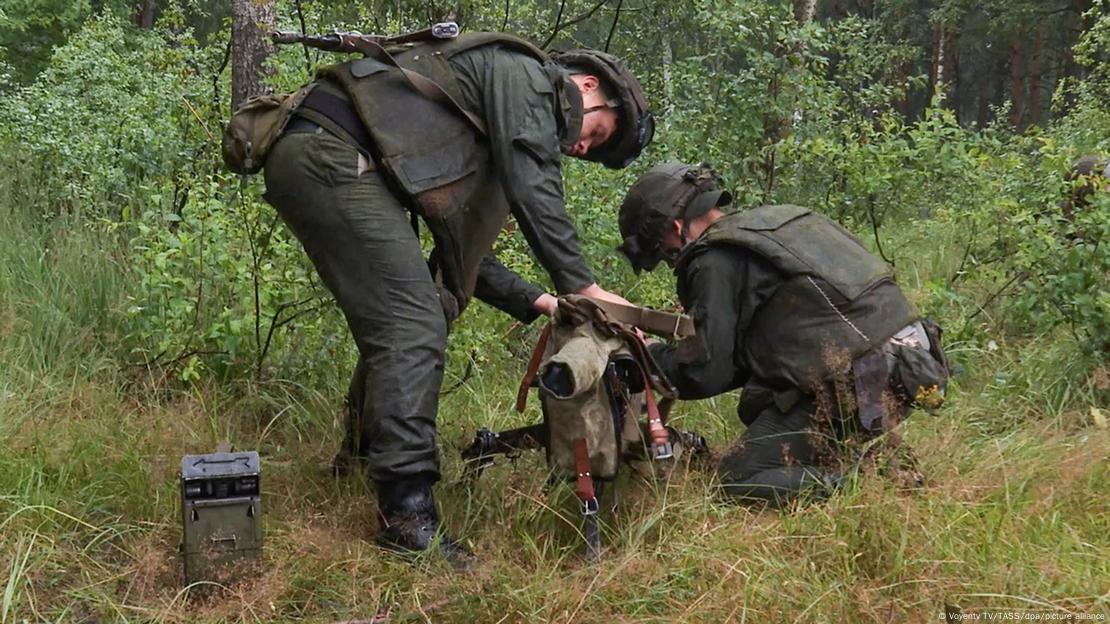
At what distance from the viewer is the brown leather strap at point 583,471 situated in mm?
3238

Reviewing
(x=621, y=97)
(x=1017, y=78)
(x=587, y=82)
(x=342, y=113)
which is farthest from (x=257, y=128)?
(x=1017, y=78)

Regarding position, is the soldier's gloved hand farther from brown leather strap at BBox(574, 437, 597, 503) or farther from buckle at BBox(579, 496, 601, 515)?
buckle at BBox(579, 496, 601, 515)

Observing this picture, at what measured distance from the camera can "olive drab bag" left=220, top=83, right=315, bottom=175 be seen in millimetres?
3502

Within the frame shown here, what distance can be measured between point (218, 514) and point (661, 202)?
6.20 feet

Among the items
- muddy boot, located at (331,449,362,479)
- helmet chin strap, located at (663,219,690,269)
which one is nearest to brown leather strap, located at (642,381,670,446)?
helmet chin strap, located at (663,219,690,269)

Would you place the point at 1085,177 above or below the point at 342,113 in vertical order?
below

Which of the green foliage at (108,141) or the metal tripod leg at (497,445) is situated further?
the green foliage at (108,141)

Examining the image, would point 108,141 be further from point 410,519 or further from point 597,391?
point 597,391

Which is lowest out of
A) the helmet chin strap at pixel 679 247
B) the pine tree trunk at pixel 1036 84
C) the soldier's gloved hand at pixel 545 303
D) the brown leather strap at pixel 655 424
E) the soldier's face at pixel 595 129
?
the pine tree trunk at pixel 1036 84

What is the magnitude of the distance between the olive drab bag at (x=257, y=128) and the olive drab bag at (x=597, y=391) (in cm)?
110

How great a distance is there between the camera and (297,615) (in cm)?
303

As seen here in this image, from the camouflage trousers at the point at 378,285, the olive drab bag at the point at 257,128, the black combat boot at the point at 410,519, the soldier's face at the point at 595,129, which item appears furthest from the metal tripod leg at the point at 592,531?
the olive drab bag at the point at 257,128

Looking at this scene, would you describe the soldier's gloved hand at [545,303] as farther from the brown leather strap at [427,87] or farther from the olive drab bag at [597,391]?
the brown leather strap at [427,87]

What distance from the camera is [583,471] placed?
3.24 meters
